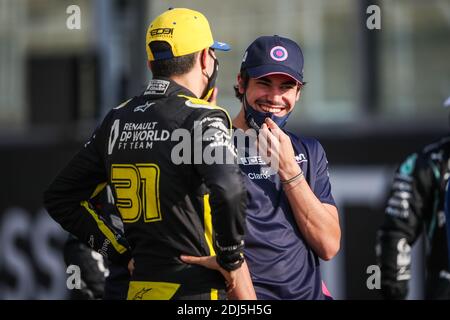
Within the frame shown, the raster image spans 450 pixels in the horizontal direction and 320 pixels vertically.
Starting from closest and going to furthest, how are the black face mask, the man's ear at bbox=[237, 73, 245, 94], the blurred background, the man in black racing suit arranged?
1. the black face mask
2. the man's ear at bbox=[237, 73, 245, 94]
3. the man in black racing suit
4. the blurred background

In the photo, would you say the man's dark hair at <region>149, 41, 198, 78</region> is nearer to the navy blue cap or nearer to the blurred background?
the navy blue cap

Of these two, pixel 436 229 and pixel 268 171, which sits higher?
pixel 268 171

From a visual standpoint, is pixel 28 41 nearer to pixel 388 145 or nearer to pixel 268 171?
pixel 388 145

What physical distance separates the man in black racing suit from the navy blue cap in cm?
159

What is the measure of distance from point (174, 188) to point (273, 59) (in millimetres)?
765

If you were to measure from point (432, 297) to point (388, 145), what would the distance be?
109 inches

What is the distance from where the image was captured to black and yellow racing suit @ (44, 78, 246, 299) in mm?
3742

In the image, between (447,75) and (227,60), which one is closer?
(447,75)

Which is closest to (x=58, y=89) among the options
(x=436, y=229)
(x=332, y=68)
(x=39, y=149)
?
(x=39, y=149)

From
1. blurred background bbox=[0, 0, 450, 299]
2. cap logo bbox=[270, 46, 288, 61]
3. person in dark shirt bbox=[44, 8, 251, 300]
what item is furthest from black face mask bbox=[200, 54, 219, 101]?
blurred background bbox=[0, 0, 450, 299]

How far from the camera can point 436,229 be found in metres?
5.49

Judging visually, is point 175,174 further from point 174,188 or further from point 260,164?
point 260,164

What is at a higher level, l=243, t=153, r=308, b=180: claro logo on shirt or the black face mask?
the black face mask

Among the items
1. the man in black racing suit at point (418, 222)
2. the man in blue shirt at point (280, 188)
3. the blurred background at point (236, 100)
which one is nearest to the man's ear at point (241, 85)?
the man in blue shirt at point (280, 188)
